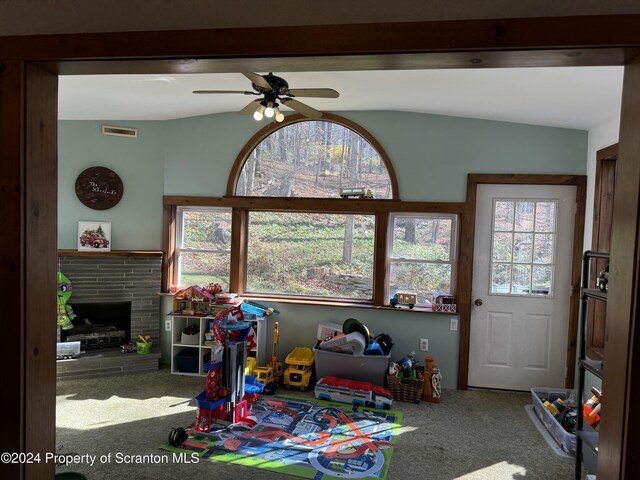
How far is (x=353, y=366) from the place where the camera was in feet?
12.7

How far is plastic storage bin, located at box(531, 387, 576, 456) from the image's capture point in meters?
2.88

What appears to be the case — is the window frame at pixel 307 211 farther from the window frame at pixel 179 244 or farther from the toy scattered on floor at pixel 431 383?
the toy scattered on floor at pixel 431 383

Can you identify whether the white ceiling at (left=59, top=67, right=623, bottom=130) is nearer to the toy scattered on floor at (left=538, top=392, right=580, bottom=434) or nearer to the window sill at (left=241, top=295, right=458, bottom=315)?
the window sill at (left=241, top=295, right=458, bottom=315)

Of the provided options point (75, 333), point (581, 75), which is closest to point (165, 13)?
point (581, 75)

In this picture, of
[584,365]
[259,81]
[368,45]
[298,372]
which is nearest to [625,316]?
[368,45]

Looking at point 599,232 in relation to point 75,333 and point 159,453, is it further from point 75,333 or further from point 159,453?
point 75,333

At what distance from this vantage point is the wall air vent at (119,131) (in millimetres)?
4412

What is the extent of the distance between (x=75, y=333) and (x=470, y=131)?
450cm

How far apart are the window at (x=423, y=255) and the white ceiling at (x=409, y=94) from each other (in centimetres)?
108

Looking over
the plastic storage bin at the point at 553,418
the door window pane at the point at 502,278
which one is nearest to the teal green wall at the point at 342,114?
the door window pane at the point at 502,278

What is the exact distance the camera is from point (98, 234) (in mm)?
4410

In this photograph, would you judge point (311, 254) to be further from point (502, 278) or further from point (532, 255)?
point (532, 255)

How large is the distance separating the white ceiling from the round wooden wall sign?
1.93 feet

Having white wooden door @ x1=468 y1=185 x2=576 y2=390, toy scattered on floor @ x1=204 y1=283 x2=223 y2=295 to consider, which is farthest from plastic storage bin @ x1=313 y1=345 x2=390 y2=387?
toy scattered on floor @ x1=204 y1=283 x2=223 y2=295
